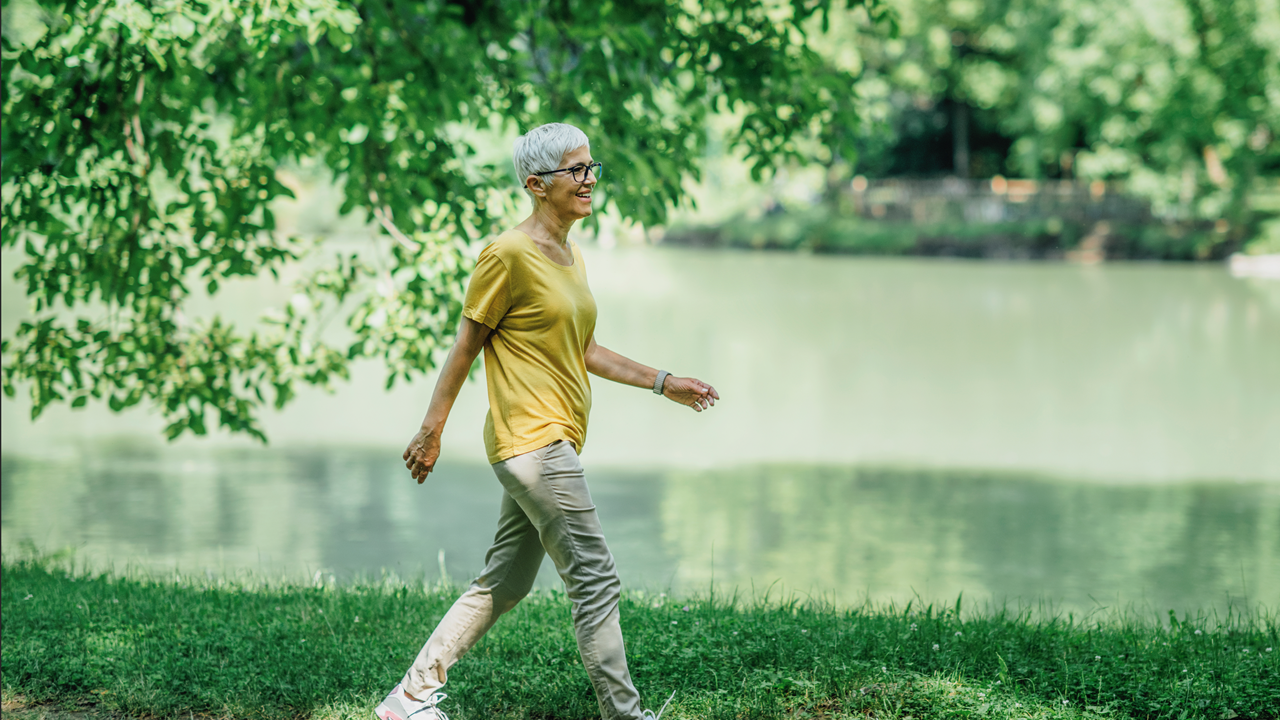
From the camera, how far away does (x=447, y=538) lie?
29.1 ft

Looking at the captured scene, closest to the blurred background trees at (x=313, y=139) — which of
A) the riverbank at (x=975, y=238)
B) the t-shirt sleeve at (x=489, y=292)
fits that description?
the t-shirt sleeve at (x=489, y=292)

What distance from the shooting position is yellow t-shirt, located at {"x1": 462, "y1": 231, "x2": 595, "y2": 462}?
3.65m

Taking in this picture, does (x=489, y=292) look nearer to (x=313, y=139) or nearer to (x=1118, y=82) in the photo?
(x=313, y=139)

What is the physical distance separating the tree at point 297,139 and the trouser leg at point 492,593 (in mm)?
2701

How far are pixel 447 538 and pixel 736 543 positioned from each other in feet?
6.55

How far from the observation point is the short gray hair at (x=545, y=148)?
3.71 metres

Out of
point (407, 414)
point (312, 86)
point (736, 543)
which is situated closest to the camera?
point (312, 86)

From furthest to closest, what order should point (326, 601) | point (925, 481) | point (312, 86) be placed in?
point (925, 481)
point (312, 86)
point (326, 601)

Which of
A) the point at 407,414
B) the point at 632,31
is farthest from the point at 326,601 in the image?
the point at 407,414

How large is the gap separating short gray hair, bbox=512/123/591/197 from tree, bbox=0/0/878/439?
7.14 feet

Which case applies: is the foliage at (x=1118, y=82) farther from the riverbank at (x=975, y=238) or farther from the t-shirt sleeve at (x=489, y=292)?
the t-shirt sleeve at (x=489, y=292)

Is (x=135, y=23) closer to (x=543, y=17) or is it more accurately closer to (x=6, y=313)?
(x=543, y=17)

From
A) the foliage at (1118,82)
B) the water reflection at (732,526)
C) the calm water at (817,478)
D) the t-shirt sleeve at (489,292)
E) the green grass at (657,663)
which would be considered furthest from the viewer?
the foliage at (1118,82)

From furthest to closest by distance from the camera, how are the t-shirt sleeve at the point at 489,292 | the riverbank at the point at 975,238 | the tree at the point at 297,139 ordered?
the riverbank at the point at 975,238
the tree at the point at 297,139
the t-shirt sleeve at the point at 489,292
